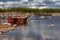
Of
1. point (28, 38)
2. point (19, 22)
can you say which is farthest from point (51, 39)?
point (19, 22)

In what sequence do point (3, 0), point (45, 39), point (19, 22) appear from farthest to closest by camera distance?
point (3, 0), point (19, 22), point (45, 39)

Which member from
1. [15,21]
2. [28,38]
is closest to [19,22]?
[15,21]

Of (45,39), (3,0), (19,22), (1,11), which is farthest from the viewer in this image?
(3,0)

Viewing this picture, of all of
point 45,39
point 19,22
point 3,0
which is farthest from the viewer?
point 3,0

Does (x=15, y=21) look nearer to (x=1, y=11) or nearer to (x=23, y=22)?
(x=23, y=22)

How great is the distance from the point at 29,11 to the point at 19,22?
17720 mm

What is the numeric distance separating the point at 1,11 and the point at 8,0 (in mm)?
64160

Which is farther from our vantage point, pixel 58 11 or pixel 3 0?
pixel 3 0

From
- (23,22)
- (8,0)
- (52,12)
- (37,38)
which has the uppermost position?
(37,38)

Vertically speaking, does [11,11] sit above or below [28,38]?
below

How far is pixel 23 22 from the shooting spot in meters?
20.9

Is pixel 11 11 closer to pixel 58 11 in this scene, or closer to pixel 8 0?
pixel 58 11

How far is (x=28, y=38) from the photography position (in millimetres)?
12203

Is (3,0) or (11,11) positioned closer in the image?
(11,11)
